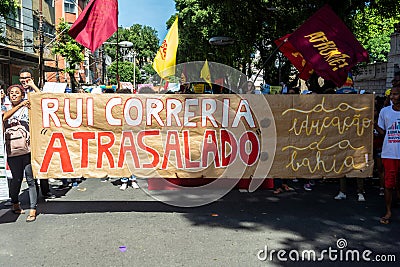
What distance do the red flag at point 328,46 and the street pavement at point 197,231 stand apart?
210cm

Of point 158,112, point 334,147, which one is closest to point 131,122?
point 158,112

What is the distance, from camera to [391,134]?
5215 millimetres

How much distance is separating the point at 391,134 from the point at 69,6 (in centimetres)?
3961

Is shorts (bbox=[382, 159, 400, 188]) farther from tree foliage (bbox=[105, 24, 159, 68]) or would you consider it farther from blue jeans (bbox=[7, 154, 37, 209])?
tree foliage (bbox=[105, 24, 159, 68])

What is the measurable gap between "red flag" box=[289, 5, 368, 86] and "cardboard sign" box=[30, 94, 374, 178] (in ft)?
3.73

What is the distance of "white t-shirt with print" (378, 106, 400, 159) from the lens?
16.9 ft

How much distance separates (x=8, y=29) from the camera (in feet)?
74.7

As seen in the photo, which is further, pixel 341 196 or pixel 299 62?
pixel 299 62

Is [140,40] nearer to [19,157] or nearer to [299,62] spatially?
[299,62]

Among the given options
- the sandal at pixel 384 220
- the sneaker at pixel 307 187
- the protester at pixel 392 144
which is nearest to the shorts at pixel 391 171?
the protester at pixel 392 144

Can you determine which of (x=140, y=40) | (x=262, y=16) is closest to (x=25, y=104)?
(x=262, y=16)

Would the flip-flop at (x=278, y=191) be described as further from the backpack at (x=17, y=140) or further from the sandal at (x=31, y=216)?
the backpack at (x=17, y=140)

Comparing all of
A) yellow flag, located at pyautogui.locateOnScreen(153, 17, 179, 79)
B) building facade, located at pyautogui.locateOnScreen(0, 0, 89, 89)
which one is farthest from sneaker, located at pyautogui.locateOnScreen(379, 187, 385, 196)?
building facade, located at pyautogui.locateOnScreen(0, 0, 89, 89)

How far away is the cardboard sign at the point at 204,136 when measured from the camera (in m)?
5.39
